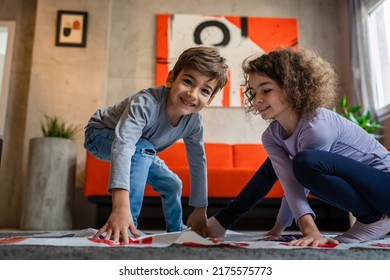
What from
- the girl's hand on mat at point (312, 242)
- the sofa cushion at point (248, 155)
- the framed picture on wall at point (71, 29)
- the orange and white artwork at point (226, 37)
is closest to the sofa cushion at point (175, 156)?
the sofa cushion at point (248, 155)

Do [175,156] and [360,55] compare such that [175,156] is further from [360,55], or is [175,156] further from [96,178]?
[360,55]

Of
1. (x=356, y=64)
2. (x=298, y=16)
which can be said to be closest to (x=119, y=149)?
(x=356, y=64)

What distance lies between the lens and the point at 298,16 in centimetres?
348

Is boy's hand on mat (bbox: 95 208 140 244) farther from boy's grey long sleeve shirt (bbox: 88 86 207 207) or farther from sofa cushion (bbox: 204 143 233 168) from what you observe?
sofa cushion (bbox: 204 143 233 168)

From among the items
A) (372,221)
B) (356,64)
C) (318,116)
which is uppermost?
(356,64)

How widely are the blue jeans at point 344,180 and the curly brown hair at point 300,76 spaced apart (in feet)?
0.47

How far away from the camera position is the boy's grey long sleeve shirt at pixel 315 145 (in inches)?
40.1

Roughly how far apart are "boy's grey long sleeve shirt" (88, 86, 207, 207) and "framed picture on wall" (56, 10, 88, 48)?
1982 millimetres

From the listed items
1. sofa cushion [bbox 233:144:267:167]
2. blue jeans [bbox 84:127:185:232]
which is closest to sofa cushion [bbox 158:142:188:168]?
sofa cushion [bbox 233:144:267:167]

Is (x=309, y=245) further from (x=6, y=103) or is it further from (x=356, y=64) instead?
(x=6, y=103)

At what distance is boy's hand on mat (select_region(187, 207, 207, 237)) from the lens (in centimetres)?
131

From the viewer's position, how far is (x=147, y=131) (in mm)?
1239

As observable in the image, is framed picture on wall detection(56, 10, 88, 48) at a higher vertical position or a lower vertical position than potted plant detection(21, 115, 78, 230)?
higher

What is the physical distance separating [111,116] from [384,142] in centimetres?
237
